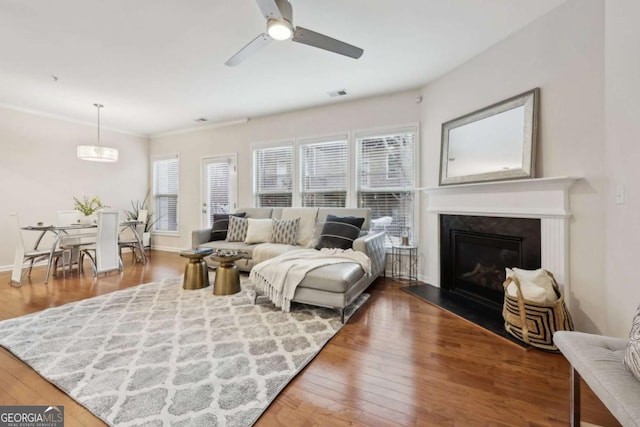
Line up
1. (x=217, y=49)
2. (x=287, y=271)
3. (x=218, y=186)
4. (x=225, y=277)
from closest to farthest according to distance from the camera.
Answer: (x=287, y=271), (x=217, y=49), (x=225, y=277), (x=218, y=186)

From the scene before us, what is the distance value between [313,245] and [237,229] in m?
1.33

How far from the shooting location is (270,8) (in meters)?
1.80

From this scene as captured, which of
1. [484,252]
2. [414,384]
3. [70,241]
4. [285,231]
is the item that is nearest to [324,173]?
[285,231]

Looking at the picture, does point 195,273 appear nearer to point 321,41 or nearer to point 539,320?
point 321,41

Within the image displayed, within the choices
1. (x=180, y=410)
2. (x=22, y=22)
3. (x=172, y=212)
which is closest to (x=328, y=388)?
(x=180, y=410)

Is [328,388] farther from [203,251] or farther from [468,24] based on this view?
[468,24]

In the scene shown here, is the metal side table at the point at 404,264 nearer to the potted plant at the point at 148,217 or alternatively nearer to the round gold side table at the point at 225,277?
the round gold side table at the point at 225,277

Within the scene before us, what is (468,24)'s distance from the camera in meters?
2.44

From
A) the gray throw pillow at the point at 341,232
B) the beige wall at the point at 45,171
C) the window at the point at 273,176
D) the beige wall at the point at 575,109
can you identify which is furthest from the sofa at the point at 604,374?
the beige wall at the point at 45,171

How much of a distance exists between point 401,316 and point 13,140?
6449 millimetres

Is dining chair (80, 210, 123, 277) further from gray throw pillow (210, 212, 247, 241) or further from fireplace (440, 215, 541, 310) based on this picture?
fireplace (440, 215, 541, 310)

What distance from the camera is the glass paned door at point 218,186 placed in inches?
212

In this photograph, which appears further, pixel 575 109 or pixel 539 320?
pixel 575 109

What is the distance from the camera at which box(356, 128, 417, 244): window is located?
3926 mm
